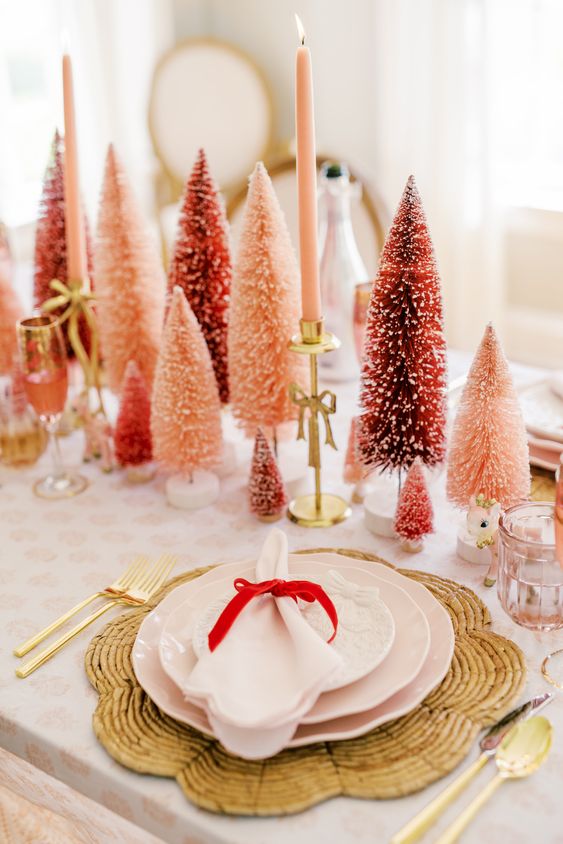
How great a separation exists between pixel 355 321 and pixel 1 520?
1.75 ft

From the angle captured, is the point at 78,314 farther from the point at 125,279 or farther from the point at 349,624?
the point at 349,624

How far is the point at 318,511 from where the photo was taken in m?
1.08

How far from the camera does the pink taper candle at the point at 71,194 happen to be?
116cm

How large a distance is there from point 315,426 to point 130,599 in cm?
28

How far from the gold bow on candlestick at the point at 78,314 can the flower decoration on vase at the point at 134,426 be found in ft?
0.29

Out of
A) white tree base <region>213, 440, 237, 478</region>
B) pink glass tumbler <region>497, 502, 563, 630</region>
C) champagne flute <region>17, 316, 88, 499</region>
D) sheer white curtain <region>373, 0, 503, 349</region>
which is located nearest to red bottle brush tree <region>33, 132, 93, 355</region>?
champagne flute <region>17, 316, 88, 499</region>

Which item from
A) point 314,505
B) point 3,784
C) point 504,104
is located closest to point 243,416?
point 314,505

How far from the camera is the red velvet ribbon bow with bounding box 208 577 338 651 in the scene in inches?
32.0

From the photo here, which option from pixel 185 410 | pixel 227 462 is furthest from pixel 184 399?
pixel 227 462

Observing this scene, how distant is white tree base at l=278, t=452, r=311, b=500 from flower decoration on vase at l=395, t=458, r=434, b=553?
18cm

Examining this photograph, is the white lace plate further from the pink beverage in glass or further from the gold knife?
the pink beverage in glass

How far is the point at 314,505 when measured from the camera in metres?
1.11

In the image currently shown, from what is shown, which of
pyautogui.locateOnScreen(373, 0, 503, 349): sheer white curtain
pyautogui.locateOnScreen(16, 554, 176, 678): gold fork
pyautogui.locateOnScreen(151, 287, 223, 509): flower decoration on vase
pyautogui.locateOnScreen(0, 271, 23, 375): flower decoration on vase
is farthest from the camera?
pyautogui.locateOnScreen(373, 0, 503, 349): sheer white curtain

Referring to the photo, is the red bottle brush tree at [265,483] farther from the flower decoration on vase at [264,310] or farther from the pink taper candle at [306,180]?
the pink taper candle at [306,180]
